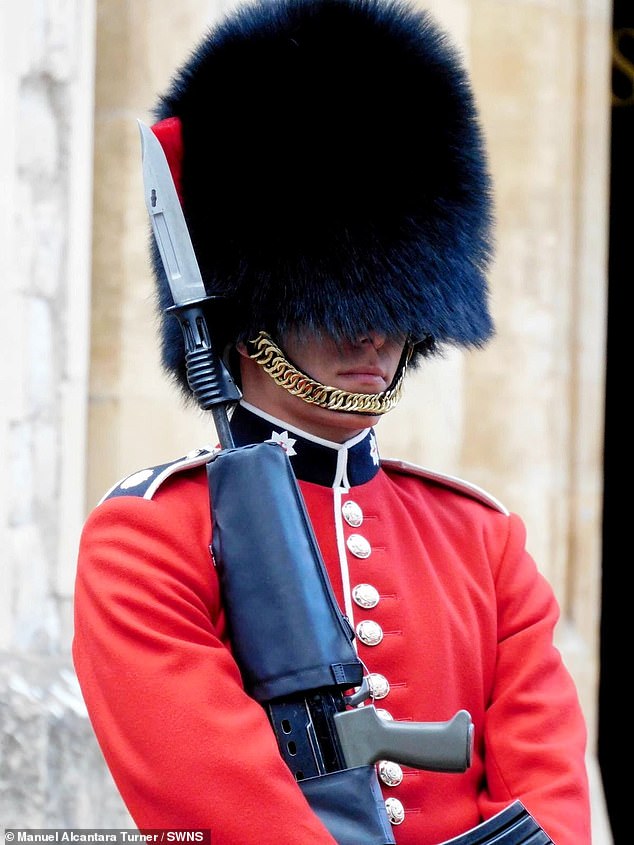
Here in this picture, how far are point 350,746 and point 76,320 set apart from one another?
1492 millimetres

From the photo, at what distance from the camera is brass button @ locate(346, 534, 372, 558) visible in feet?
6.32

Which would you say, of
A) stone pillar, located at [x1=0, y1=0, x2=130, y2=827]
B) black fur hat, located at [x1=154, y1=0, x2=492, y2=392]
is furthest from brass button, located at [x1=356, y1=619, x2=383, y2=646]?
stone pillar, located at [x1=0, y1=0, x2=130, y2=827]

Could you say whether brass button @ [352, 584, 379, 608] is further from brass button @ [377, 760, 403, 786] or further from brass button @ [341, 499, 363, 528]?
brass button @ [377, 760, 403, 786]

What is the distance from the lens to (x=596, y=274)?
378 centimetres

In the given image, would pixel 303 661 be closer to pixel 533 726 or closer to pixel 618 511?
pixel 533 726

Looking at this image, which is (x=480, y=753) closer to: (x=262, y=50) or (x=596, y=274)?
(x=262, y=50)

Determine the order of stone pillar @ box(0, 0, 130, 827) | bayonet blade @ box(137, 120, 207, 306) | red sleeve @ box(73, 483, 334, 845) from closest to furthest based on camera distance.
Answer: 1. red sleeve @ box(73, 483, 334, 845)
2. bayonet blade @ box(137, 120, 207, 306)
3. stone pillar @ box(0, 0, 130, 827)

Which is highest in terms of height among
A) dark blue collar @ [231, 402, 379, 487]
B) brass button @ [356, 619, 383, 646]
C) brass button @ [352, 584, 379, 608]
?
dark blue collar @ [231, 402, 379, 487]

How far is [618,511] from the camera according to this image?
4754mm

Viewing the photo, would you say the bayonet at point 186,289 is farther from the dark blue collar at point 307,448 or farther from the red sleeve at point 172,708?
the red sleeve at point 172,708

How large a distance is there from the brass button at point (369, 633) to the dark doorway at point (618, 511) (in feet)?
9.85

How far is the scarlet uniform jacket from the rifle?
0.12 feet

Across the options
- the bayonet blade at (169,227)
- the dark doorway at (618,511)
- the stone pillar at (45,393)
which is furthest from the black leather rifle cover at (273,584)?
the dark doorway at (618,511)

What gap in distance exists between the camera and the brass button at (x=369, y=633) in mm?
1871
